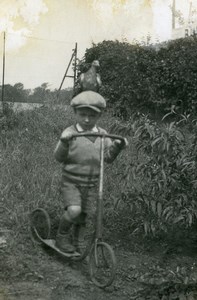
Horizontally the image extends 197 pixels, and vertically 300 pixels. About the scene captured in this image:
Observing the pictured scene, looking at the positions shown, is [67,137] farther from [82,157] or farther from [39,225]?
[39,225]

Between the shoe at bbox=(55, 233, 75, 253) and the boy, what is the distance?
152mm

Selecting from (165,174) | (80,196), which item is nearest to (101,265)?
(80,196)

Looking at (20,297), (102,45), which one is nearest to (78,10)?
(102,45)

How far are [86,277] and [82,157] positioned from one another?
97cm

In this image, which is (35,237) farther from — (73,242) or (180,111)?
(180,111)

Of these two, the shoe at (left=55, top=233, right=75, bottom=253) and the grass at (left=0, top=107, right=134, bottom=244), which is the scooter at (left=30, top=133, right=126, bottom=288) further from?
the grass at (left=0, top=107, right=134, bottom=244)

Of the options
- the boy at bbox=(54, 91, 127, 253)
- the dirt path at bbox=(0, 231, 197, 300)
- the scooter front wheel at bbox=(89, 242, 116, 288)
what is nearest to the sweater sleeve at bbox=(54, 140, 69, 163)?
the boy at bbox=(54, 91, 127, 253)

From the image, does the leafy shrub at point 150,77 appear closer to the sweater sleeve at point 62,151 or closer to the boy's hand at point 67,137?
the sweater sleeve at point 62,151

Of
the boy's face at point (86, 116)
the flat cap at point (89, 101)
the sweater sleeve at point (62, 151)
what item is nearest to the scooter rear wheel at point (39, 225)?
the sweater sleeve at point (62, 151)

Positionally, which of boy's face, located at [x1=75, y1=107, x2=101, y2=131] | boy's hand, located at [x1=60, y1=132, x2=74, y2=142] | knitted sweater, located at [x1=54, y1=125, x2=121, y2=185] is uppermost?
boy's face, located at [x1=75, y1=107, x2=101, y2=131]

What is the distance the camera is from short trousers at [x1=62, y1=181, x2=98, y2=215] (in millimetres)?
4227

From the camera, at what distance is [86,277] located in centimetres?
411

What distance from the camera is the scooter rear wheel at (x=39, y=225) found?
474cm

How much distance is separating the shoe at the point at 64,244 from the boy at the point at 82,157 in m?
0.15
